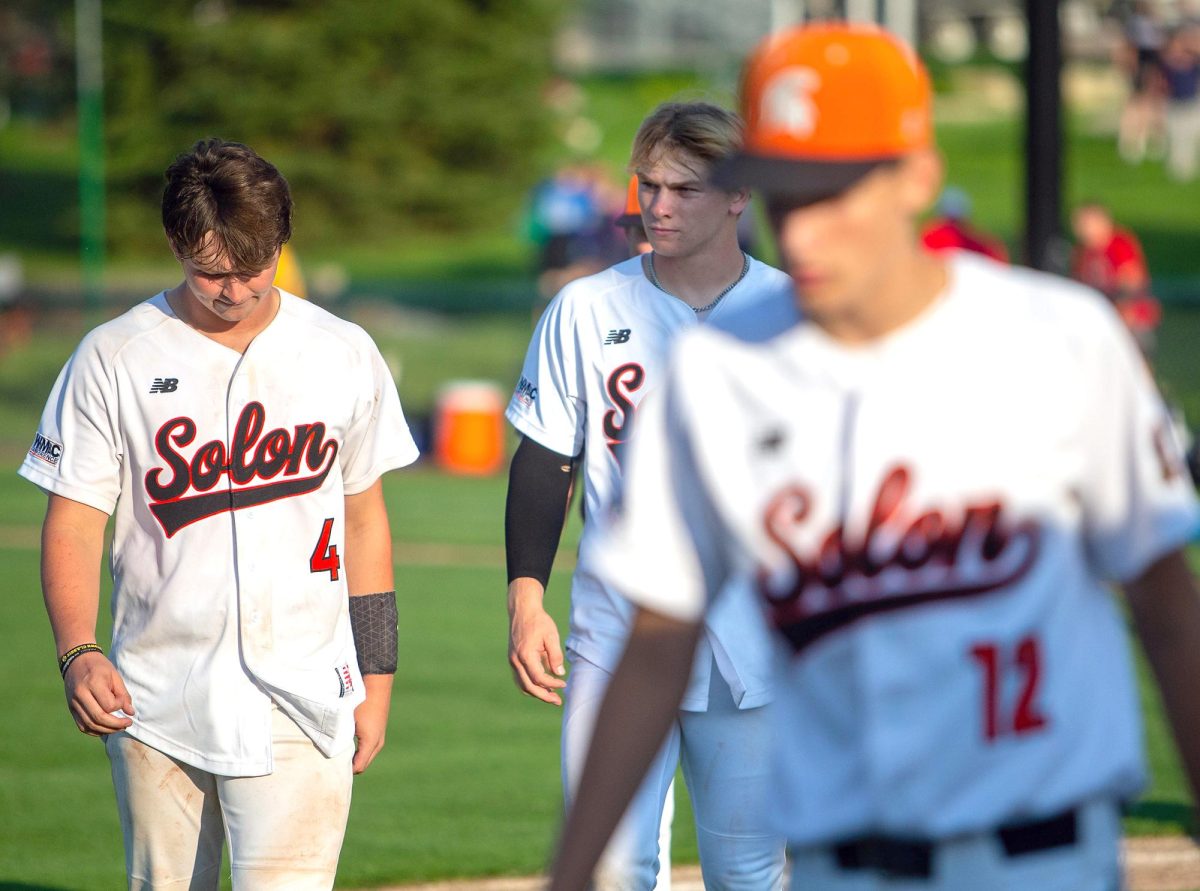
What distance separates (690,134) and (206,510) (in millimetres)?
1468

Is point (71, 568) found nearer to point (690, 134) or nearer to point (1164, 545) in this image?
point (690, 134)

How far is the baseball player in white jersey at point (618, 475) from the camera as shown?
4.07 meters

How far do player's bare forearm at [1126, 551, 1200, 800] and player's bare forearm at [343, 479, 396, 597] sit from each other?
7.04 feet

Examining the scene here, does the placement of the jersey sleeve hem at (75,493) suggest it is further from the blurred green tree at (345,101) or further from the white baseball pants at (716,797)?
the blurred green tree at (345,101)

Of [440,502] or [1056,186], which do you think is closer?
[1056,186]

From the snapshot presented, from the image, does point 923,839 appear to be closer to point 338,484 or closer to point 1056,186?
point 338,484

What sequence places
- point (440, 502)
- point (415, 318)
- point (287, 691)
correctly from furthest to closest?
point (415, 318) < point (440, 502) < point (287, 691)

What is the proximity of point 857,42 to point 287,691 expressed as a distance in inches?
84.4

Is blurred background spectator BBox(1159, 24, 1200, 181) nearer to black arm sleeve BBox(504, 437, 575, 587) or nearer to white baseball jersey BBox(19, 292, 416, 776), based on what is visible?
black arm sleeve BBox(504, 437, 575, 587)

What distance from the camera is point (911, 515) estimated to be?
221 cm

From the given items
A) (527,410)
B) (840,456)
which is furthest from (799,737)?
(527,410)

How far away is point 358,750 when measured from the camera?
406 centimetres

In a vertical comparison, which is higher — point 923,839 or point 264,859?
point 923,839

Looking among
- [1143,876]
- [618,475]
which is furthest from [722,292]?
[1143,876]
